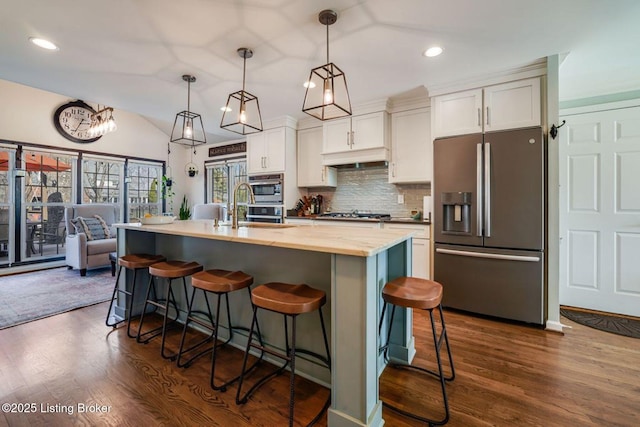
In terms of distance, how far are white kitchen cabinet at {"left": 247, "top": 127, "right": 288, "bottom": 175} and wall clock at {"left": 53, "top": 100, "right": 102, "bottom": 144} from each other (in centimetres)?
333

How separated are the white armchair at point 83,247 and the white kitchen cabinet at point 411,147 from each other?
4.69m

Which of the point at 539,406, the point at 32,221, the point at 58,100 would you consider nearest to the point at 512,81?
the point at 539,406

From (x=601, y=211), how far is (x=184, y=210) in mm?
7406

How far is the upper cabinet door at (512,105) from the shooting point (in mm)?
2656

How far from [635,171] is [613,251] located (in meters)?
0.81

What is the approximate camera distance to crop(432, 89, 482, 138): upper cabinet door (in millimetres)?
2904

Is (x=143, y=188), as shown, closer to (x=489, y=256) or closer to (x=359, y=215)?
(x=359, y=215)

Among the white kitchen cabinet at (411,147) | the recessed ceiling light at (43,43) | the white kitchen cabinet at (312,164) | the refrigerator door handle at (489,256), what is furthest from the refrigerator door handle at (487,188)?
the recessed ceiling light at (43,43)

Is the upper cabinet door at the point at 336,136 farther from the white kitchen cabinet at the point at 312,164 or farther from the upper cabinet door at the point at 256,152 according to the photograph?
the upper cabinet door at the point at 256,152

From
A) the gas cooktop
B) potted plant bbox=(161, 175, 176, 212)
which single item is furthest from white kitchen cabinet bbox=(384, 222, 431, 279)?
potted plant bbox=(161, 175, 176, 212)

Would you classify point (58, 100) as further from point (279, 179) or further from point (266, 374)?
point (266, 374)

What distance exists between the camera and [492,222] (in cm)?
277

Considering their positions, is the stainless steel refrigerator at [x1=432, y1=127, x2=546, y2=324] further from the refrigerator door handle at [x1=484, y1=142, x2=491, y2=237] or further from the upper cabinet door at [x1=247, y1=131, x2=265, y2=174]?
the upper cabinet door at [x1=247, y1=131, x2=265, y2=174]

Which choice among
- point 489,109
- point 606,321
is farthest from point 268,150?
point 606,321
